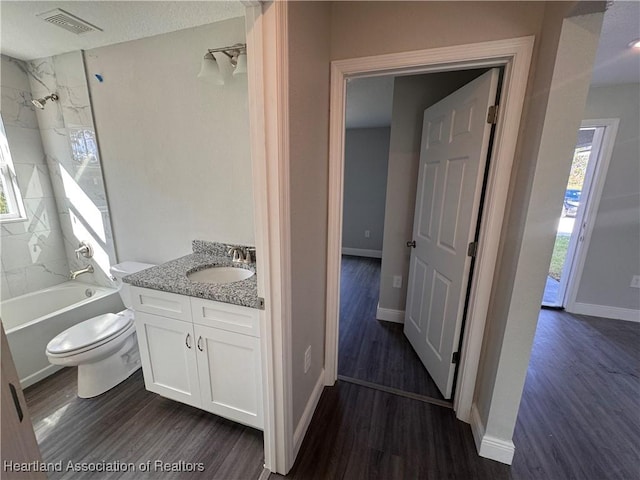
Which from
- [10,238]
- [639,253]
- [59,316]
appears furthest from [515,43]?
[10,238]

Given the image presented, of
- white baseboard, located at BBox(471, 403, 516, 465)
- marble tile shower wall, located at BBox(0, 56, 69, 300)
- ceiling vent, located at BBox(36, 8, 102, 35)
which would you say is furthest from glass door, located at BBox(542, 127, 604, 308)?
marble tile shower wall, located at BBox(0, 56, 69, 300)

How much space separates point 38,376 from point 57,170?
1693 millimetres

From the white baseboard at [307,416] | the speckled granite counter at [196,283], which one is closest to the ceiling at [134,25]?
the speckled granite counter at [196,283]

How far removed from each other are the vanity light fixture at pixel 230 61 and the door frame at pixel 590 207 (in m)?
3.02

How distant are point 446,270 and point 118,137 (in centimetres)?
259

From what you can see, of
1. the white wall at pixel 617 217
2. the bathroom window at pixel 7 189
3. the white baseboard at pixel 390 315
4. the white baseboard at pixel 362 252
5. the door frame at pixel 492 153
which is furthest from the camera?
the white baseboard at pixel 362 252

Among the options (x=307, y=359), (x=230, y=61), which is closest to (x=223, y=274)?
(x=307, y=359)

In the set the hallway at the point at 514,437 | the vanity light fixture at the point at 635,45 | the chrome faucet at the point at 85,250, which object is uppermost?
the vanity light fixture at the point at 635,45

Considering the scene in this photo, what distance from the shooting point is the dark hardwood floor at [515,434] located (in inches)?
51.9

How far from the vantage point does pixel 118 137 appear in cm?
206

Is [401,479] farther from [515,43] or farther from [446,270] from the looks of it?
[515,43]

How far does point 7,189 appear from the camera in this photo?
2229mm

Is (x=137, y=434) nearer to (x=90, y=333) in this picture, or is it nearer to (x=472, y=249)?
(x=90, y=333)

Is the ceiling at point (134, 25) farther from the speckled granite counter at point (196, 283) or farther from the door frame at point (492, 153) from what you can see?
the speckled granite counter at point (196, 283)
